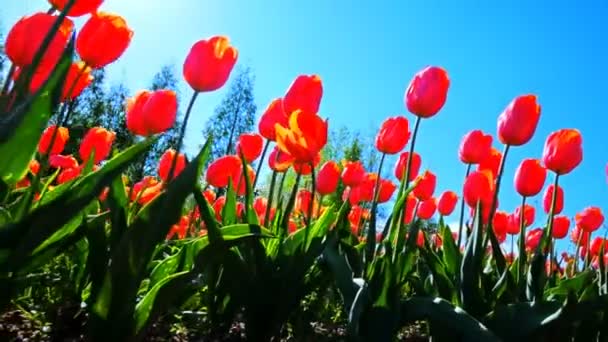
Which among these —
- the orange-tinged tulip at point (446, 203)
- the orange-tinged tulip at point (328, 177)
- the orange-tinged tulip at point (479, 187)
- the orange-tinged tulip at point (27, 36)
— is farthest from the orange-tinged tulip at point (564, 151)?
the orange-tinged tulip at point (27, 36)

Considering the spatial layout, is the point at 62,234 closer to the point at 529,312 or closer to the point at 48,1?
the point at 48,1

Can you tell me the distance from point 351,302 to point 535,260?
70cm

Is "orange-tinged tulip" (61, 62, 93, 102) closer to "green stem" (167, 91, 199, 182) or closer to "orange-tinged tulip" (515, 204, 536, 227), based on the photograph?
"green stem" (167, 91, 199, 182)

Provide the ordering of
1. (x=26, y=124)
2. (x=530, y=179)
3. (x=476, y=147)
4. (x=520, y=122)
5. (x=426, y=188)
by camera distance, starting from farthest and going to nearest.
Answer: (x=426, y=188) → (x=476, y=147) → (x=530, y=179) → (x=520, y=122) → (x=26, y=124)

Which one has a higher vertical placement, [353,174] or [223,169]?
[353,174]

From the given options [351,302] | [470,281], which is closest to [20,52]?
[351,302]

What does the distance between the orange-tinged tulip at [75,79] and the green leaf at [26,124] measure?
30 cm

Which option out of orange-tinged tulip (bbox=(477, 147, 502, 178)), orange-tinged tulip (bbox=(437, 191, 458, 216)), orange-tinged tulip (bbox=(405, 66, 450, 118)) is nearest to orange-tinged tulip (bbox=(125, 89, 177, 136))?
orange-tinged tulip (bbox=(405, 66, 450, 118))

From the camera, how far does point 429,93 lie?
2.29 meters

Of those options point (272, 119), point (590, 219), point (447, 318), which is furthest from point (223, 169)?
point (590, 219)

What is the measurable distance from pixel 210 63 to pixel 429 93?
32.6 inches

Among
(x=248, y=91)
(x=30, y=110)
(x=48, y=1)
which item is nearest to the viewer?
(x=30, y=110)

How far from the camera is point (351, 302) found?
1.67 m

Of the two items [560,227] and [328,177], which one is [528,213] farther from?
[328,177]
